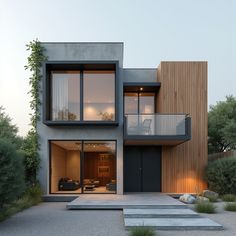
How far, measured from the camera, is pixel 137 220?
11.0 metres

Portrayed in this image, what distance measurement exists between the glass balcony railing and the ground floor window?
171 centimetres

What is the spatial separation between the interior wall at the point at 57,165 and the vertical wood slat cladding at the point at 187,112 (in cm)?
526

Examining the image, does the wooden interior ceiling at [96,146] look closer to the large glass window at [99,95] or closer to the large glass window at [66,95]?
the large glass window at [99,95]

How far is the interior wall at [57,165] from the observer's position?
17734mm

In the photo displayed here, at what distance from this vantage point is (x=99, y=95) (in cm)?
1744

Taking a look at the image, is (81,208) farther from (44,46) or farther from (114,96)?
(44,46)

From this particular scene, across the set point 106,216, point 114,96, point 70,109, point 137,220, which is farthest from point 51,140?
point 137,220

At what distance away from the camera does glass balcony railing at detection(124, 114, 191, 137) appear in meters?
16.5

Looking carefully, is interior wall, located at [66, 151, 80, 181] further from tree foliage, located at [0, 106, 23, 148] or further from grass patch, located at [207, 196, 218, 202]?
tree foliage, located at [0, 106, 23, 148]

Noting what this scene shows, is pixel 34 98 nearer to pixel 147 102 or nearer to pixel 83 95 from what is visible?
pixel 83 95

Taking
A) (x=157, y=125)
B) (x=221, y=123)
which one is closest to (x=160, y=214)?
(x=157, y=125)

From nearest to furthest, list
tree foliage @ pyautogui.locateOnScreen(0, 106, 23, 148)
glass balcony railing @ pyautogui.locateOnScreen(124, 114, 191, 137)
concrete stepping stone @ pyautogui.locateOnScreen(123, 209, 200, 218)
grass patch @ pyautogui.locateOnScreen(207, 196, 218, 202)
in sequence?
concrete stepping stone @ pyautogui.locateOnScreen(123, 209, 200, 218) < grass patch @ pyautogui.locateOnScreen(207, 196, 218, 202) < glass balcony railing @ pyautogui.locateOnScreen(124, 114, 191, 137) < tree foliage @ pyautogui.locateOnScreen(0, 106, 23, 148)

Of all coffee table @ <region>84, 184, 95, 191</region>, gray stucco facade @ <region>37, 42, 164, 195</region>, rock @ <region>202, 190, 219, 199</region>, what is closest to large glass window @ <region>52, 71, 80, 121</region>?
gray stucco facade @ <region>37, 42, 164, 195</region>

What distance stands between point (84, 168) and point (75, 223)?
688cm
